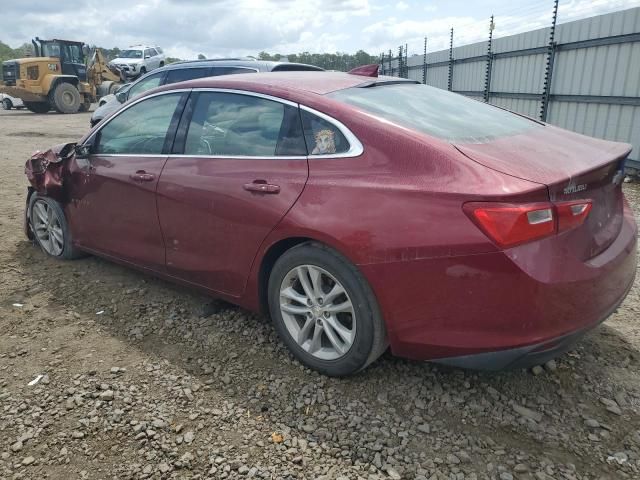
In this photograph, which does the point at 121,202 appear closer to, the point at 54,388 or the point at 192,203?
the point at 192,203

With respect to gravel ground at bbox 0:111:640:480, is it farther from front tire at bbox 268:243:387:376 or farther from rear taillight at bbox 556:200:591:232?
rear taillight at bbox 556:200:591:232

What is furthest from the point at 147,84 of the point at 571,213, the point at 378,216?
the point at 571,213

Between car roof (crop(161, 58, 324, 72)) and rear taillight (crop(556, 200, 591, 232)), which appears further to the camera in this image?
car roof (crop(161, 58, 324, 72))

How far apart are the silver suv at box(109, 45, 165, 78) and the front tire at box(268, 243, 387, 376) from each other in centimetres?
2718

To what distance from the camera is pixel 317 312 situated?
2793mm

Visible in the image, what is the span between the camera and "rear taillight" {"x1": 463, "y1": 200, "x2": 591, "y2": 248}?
2.15m

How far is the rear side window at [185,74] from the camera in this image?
8.16 meters

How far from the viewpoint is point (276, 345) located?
3188 millimetres

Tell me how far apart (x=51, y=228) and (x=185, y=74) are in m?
4.47

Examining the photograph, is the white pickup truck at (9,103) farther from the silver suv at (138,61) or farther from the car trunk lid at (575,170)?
the car trunk lid at (575,170)

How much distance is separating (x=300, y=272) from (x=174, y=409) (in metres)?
0.92

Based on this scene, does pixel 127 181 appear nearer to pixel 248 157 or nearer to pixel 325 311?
pixel 248 157

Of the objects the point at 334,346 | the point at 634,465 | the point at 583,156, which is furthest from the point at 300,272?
the point at 634,465

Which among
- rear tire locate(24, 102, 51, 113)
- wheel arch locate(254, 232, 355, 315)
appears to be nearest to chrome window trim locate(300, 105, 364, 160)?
wheel arch locate(254, 232, 355, 315)
